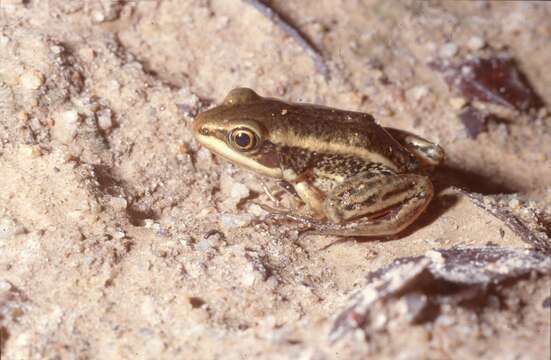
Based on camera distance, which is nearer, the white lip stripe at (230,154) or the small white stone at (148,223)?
the small white stone at (148,223)

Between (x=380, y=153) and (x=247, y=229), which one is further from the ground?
(x=380, y=153)

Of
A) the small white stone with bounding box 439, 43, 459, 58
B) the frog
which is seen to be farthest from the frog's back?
the small white stone with bounding box 439, 43, 459, 58

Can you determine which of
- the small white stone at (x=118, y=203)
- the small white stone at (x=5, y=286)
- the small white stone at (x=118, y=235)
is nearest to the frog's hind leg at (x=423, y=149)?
the small white stone at (x=118, y=203)

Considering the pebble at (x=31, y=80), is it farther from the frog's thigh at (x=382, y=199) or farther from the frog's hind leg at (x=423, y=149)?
the frog's hind leg at (x=423, y=149)

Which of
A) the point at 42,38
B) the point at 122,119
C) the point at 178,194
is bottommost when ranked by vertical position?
the point at 178,194

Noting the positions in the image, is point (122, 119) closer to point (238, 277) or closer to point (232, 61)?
point (232, 61)

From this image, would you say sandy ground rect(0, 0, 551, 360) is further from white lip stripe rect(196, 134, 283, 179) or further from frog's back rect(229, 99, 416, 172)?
frog's back rect(229, 99, 416, 172)

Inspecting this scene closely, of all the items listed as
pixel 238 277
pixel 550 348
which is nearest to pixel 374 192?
pixel 238 277
